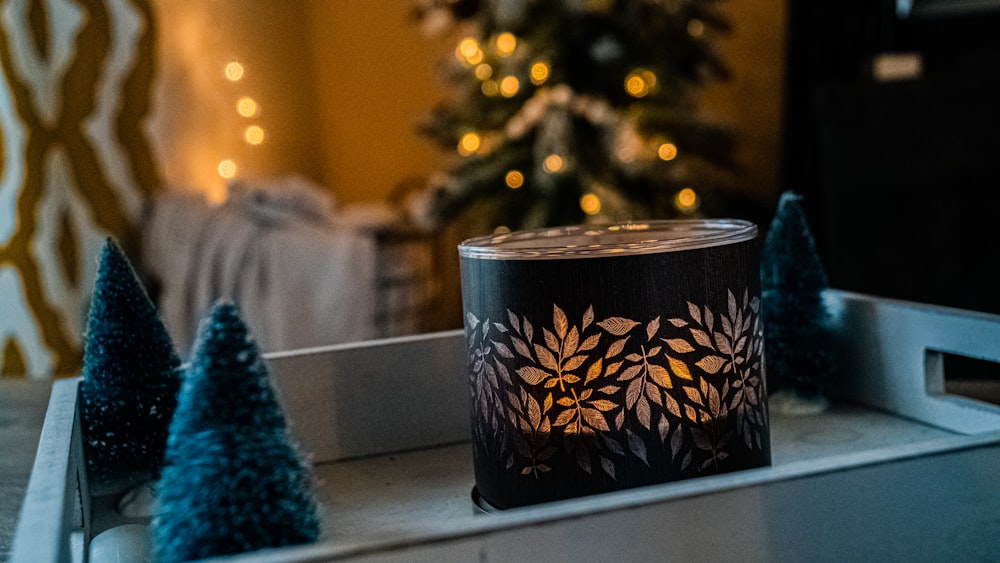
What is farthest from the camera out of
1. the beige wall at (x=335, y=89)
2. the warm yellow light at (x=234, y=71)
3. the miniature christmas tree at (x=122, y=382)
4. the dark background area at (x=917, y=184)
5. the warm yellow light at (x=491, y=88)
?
the warm yellow light at (x=234, y=71)

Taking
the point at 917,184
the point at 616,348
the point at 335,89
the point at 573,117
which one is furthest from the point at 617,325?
the point at 335,89

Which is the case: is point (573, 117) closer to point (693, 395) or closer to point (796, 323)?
point (796, 323)

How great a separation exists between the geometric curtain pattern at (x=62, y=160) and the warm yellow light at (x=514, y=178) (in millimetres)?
1016

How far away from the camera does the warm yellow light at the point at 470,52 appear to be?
247 centimetres

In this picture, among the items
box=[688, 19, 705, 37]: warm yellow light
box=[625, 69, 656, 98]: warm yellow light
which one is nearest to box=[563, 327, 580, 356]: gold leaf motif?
box=[625, 69, 656, 98]: warm yellow light

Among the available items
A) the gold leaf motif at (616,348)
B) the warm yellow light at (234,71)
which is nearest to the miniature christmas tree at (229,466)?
the gold leaf motif at (616,348)

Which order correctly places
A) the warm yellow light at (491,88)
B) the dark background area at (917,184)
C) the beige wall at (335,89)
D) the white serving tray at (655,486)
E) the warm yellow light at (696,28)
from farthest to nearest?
the beige wall at (335,89) < the warm yellow light at (696,28) < the warm yellow light at (491,88) < the dark background area at (917,184) < the white serving tray at (655,486)

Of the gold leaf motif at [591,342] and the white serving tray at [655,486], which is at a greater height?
the gold leaf motif at [591,342]

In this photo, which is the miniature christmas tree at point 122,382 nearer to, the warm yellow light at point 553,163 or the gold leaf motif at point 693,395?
the gold leaf motif at point 693,395

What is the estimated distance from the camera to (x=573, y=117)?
91.3 inches

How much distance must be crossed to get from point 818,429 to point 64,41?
2273mm

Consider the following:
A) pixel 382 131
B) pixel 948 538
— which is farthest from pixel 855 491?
pixel 382 131

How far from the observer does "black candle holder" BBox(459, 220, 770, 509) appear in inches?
17.6

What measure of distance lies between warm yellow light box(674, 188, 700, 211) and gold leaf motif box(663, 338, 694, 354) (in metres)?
1.97
